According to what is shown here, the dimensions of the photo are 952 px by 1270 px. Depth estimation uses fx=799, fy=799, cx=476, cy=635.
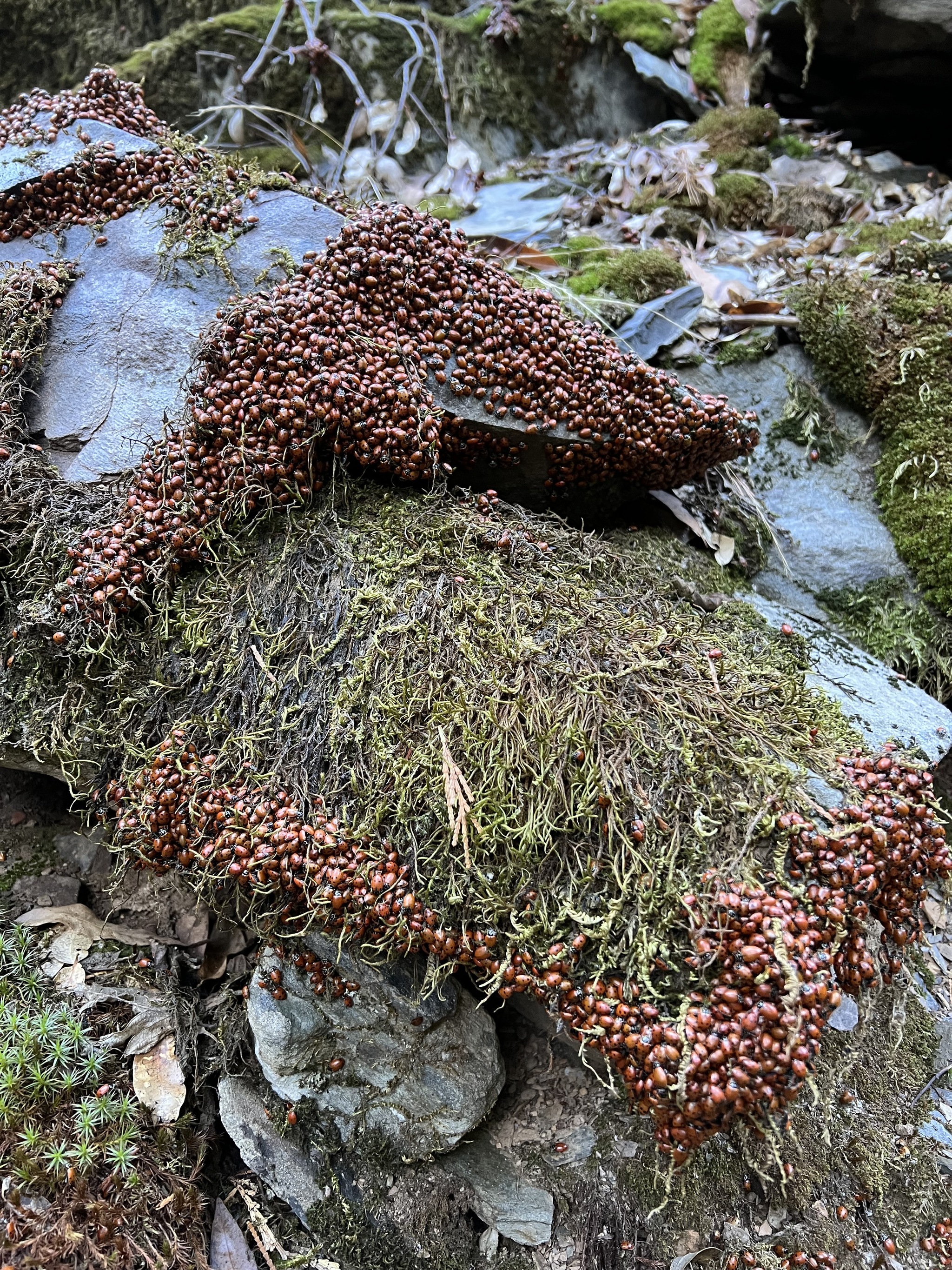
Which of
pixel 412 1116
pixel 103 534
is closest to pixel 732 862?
pixel 412 1116

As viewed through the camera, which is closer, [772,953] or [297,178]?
[772,953]

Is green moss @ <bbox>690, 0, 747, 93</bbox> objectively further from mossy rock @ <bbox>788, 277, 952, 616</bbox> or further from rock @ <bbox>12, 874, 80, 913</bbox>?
rock @ <bbox>12, 874, 80, 913</bbox>

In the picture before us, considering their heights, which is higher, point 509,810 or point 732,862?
point 732,862

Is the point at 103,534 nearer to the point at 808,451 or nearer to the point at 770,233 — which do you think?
the point at 808,451

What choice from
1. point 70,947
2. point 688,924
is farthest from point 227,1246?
point 688,924

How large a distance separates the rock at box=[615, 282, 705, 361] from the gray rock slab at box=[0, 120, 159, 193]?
245 cm

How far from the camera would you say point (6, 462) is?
3053mm

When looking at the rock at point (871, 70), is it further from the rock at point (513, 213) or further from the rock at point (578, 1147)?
the rock at point (578, 1147)

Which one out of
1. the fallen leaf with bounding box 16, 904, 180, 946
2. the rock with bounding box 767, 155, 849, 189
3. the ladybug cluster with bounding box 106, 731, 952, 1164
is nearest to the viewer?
the ladybug cluster with bounding box 106, 731, 952, 1164

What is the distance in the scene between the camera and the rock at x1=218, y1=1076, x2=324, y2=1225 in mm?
2771

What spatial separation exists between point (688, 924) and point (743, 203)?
5135 millimetres

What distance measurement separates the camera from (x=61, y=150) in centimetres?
365

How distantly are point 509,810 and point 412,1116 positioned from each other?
1.27 meters

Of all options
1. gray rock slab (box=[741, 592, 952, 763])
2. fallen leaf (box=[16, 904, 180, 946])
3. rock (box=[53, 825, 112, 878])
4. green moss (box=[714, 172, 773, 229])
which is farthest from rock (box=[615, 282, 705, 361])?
fallen leaf (box=[16, 904, 180, 946])
